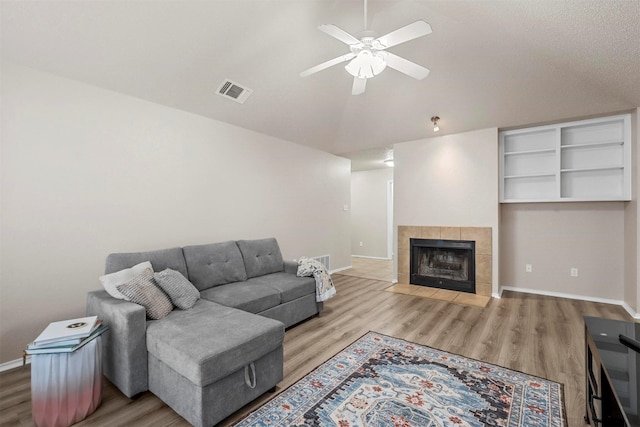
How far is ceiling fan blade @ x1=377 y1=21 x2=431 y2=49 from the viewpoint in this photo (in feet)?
5.58

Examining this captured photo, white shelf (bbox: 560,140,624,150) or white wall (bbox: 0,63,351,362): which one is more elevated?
white shelf (bbox: 560,140,624,150)

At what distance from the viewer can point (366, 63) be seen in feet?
6.72

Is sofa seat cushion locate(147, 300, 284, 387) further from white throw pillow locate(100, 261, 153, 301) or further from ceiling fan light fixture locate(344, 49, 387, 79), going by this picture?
ceiling fan light fixture locate(344, 49, 387, 79)

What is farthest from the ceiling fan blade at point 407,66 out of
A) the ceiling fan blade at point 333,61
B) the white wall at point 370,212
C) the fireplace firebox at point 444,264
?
the white wall at point 370,212

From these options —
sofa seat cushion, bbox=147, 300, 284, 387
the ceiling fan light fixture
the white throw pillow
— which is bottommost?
sofa seat cushion, bbox=147, 300, 284, 387

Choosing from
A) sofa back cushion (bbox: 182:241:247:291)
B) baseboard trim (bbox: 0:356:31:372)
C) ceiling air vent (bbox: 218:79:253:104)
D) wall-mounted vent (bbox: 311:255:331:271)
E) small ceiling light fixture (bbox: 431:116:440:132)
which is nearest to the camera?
baseboard trim (bbox: 0:356:31:372)

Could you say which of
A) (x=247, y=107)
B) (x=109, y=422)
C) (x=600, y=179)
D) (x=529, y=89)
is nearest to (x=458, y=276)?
(x=600, y=179)

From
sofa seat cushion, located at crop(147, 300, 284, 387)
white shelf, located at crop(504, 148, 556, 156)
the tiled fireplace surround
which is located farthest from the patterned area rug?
white shelf, located at crop(504, 148, 556, 156)

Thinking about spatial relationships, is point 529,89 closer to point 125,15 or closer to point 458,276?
point 458,276

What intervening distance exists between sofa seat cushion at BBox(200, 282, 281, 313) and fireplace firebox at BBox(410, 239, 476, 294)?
2.90m

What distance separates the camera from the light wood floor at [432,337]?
1.86 metres

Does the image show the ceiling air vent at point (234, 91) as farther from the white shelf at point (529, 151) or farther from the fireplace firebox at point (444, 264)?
the white shelf at point (529, 151)

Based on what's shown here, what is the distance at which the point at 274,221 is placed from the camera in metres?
4.64

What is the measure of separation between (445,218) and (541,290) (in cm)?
178
